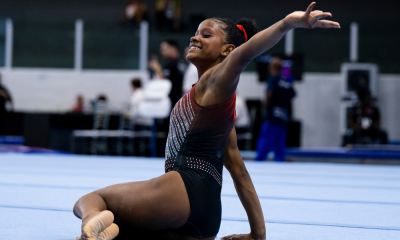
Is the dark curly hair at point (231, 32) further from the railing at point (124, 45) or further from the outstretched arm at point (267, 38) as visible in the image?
the railing at point (124, 45)

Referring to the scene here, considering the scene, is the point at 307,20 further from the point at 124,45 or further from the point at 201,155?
the point at 124,45

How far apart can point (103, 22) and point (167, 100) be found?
498 cm

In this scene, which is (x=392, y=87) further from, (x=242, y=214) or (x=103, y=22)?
(x=242, y=214)

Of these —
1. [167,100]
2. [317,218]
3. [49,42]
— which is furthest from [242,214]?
[49,42]

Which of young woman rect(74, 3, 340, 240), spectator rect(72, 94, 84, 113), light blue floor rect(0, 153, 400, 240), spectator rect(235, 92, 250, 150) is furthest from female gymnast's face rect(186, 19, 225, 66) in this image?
spectator rect(72, 94, 84, 113)

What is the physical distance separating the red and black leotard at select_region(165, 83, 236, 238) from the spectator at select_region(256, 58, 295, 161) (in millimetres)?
3589

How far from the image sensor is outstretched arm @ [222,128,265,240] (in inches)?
55.2

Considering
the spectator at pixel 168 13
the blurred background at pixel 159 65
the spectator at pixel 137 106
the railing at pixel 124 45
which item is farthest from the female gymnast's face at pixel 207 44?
the railing at pixel 124 45

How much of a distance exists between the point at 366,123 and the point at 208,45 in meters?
6.62

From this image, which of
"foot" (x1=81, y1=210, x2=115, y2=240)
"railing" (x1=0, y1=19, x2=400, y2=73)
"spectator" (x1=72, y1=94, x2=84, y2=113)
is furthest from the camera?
"railing" (x1=0, y1=19, x2=400, y2=73)

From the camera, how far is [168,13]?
830 centimetres

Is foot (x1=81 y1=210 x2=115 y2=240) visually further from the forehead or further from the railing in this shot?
the railing

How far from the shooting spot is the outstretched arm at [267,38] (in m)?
1.10

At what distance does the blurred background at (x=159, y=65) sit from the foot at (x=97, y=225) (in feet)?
19.9
